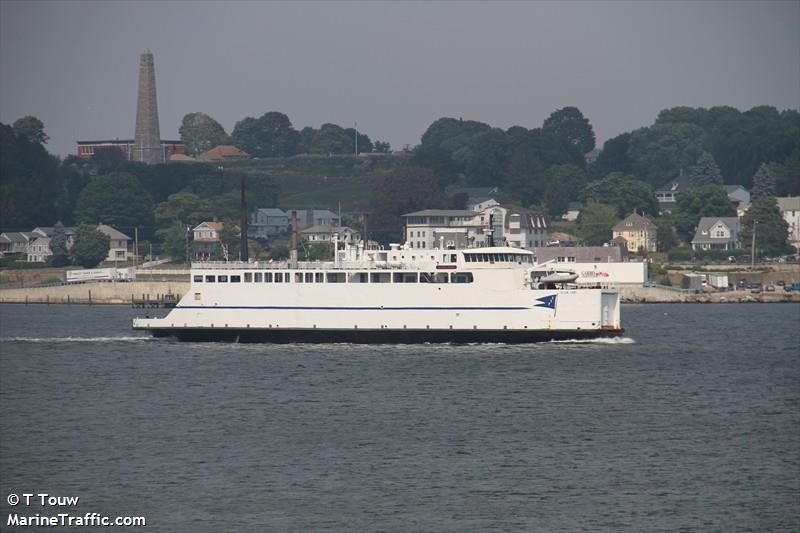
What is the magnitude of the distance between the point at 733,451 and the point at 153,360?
27.9 meters

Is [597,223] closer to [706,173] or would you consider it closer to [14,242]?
[706,173]

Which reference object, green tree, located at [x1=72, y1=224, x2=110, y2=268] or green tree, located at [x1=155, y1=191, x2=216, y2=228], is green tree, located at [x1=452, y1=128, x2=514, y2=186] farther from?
green tree, located at [x1=72, y1=224, x2=110, y2=268]

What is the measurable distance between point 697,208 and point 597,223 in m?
12.1

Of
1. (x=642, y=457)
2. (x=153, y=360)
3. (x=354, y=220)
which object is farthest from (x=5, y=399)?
(x=354, y=220)

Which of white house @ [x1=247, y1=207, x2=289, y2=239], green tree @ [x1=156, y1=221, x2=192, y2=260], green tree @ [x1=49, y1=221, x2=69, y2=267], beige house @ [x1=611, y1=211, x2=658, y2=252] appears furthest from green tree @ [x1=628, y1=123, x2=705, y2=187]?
green tree @ [x1=49, y1=221, x2=69, y2=267]

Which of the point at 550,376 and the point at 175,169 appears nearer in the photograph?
the point at 550,376

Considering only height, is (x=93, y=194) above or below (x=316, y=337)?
above

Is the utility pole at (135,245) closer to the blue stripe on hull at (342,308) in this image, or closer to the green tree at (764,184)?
the blue stripe on hull at (342,308)

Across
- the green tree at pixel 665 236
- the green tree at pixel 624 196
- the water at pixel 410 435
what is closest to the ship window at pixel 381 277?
the water at pixel 410 435

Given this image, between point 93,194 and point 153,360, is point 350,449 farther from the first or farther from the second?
point 93,194

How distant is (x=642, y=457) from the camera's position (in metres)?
37.8

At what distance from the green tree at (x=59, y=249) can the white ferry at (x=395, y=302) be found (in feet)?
234

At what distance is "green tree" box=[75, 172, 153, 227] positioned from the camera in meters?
144

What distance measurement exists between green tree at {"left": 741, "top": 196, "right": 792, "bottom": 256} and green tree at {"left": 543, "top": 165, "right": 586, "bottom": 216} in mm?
28482
